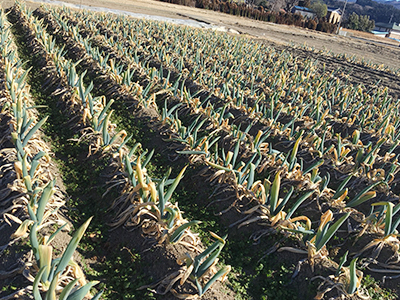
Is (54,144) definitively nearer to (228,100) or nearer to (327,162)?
(228,100)

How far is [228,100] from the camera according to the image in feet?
20.5

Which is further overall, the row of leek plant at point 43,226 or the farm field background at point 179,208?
the farm field background at point 179,208

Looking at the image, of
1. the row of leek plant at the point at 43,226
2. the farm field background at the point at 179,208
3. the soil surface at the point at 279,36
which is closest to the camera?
the row of leek plant at the point at 43,226

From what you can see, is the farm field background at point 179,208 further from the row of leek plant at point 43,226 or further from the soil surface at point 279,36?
the soil surface at point 279,36

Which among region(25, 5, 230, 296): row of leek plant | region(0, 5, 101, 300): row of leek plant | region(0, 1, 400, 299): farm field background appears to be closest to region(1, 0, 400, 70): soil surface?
region(0, 1, 400, 299): farm field background

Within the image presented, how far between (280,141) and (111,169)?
2776mm

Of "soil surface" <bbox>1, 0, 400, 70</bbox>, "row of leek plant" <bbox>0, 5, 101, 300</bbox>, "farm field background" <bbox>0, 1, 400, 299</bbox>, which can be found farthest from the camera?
"soil surface" <bbox>1, 0, 400, 70</bbox>

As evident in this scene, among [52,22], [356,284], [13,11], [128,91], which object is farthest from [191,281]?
[13,11]

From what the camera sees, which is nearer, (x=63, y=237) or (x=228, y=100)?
(x=63, y=237)

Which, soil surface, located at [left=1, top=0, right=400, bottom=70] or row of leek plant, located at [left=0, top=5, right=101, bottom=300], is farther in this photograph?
soil surface, located at [left=1, top=0, right=400, bottom=70]

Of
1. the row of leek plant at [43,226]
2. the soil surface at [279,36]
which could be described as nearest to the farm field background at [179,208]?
the row of leek plant at [43,226]

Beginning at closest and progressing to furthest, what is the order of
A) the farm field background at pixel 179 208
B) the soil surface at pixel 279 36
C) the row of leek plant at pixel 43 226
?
the row of leek plant at pixel 43 226
the farm field background at pixel 179 208
the soil surface at pixel 279 36

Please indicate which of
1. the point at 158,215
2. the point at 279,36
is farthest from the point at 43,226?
the point at 279,36

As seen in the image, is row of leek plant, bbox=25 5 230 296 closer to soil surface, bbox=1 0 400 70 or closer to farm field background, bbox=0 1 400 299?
farm field background, bbox=0 1 400 299
